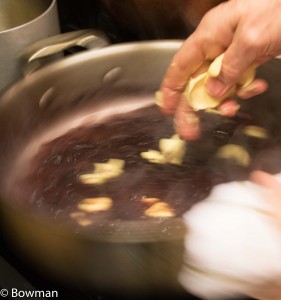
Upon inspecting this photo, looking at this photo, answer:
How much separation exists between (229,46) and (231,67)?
0.03 meters

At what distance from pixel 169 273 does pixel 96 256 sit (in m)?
0.07

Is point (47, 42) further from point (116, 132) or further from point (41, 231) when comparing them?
point (41, 231)

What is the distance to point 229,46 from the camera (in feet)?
1.97

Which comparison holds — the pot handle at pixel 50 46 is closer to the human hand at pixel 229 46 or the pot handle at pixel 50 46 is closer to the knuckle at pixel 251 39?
the human hand at pixel 229 46

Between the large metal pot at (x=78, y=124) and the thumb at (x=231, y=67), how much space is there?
0.20 metres

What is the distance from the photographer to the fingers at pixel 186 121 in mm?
712

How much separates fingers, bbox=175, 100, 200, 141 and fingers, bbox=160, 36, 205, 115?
0.01 metres

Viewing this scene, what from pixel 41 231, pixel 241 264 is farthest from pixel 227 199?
pixel 41 231

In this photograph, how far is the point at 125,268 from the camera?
472 mm

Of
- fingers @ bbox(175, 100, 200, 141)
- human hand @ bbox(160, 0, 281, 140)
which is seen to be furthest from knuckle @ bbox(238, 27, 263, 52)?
fingers @ bbox(175, 100, 200, 141)

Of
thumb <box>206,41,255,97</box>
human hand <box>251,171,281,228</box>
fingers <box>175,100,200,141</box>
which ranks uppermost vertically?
thumb <box>206,41,255,97</box>

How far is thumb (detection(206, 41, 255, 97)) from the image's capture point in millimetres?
584

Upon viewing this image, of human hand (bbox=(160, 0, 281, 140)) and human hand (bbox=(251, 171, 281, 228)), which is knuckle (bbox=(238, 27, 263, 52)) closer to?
human hand (bbox=(160, 0, 281, 140))

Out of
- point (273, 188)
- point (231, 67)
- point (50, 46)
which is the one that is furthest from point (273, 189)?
point (50, 46)
